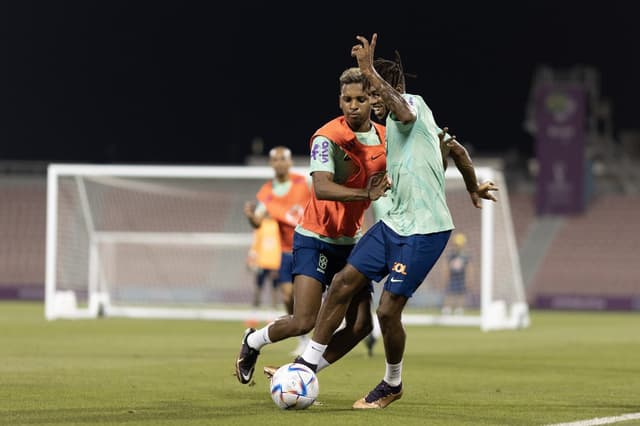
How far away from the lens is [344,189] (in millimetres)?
8320

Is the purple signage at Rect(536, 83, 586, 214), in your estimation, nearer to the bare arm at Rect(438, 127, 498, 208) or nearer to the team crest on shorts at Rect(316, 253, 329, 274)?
the bare arm at Rect(438, 127, 498, 208)

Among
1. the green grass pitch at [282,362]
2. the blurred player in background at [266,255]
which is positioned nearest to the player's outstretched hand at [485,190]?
the green grass pitch at [282,362]

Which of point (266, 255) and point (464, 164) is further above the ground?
point (464, 164)

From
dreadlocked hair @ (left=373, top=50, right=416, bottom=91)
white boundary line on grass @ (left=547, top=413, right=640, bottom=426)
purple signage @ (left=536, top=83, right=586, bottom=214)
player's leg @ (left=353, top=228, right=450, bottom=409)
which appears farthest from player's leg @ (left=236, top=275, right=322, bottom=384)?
purple signage @ (left=536, top=83, right=586, bottom=214)

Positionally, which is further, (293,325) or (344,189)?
(293,325)

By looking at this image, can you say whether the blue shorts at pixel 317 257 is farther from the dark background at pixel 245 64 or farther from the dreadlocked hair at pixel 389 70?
the dark background at pixel 245 64

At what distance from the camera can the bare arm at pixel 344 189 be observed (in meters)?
8.13

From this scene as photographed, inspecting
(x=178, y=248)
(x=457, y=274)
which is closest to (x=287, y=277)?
(x=457, y=274)

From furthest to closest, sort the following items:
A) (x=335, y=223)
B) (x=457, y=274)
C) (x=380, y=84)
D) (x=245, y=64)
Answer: (x=245, y=64)
(x=457, y=274)
(x=335, y=223)
(x=380, y=84)

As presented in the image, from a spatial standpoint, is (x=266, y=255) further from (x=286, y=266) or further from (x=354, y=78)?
(x=354, y=78)

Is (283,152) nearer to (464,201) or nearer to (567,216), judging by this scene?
(464,201)

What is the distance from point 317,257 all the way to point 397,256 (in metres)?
0.87

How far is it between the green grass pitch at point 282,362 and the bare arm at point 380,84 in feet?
6.21

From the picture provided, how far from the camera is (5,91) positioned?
45.6 meters
